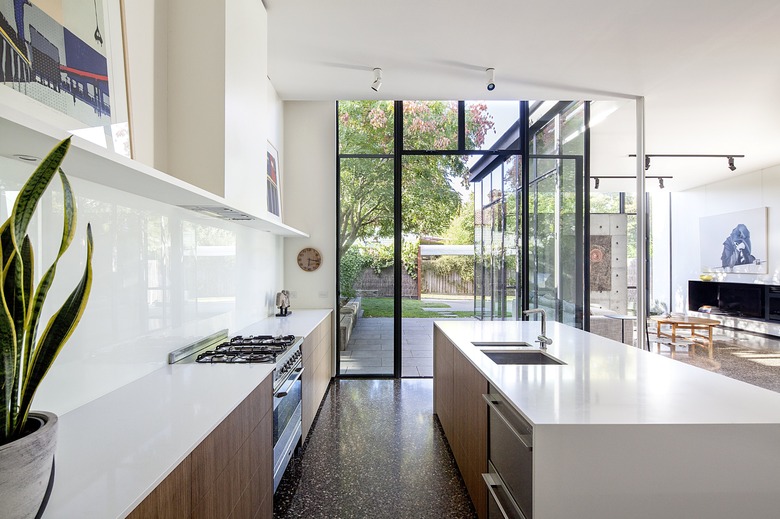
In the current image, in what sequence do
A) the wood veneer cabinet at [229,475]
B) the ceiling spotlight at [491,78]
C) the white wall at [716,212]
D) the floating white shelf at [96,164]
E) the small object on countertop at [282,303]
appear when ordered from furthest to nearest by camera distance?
the white wall at [716,212] < the small object on countertop at [282,303] < the ceiling spotlight at [491,78] < the wood veneer cabinet at [229,475] < the floating white shelf at [96,164]

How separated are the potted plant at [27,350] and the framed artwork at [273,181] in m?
3.19

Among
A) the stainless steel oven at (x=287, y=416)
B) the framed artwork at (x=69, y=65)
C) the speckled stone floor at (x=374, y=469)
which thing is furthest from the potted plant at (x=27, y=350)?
the speckled stone floor at (x=374, y=469)

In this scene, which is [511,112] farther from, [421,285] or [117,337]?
[117,337]

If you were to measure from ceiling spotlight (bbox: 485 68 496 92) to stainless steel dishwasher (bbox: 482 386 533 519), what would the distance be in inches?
102

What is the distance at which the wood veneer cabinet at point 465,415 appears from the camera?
1.95 meters

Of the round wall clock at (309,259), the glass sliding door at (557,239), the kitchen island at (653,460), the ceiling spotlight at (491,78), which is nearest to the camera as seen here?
the kitchen island at (653,460)

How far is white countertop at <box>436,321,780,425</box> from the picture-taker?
52.6 inches

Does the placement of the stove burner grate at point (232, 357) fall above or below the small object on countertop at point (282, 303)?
below

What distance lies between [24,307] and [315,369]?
2.80 meters

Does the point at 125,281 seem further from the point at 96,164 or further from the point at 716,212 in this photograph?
the point at 716,212

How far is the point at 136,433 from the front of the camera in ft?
4.00

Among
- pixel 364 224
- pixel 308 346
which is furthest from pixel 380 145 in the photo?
pixel 308 346

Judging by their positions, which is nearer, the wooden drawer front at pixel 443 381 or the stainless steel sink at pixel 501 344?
the stainless steel sink at pixel 501 344

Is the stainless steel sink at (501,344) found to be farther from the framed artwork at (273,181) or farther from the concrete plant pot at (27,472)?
the framed artwork at (273,181)
